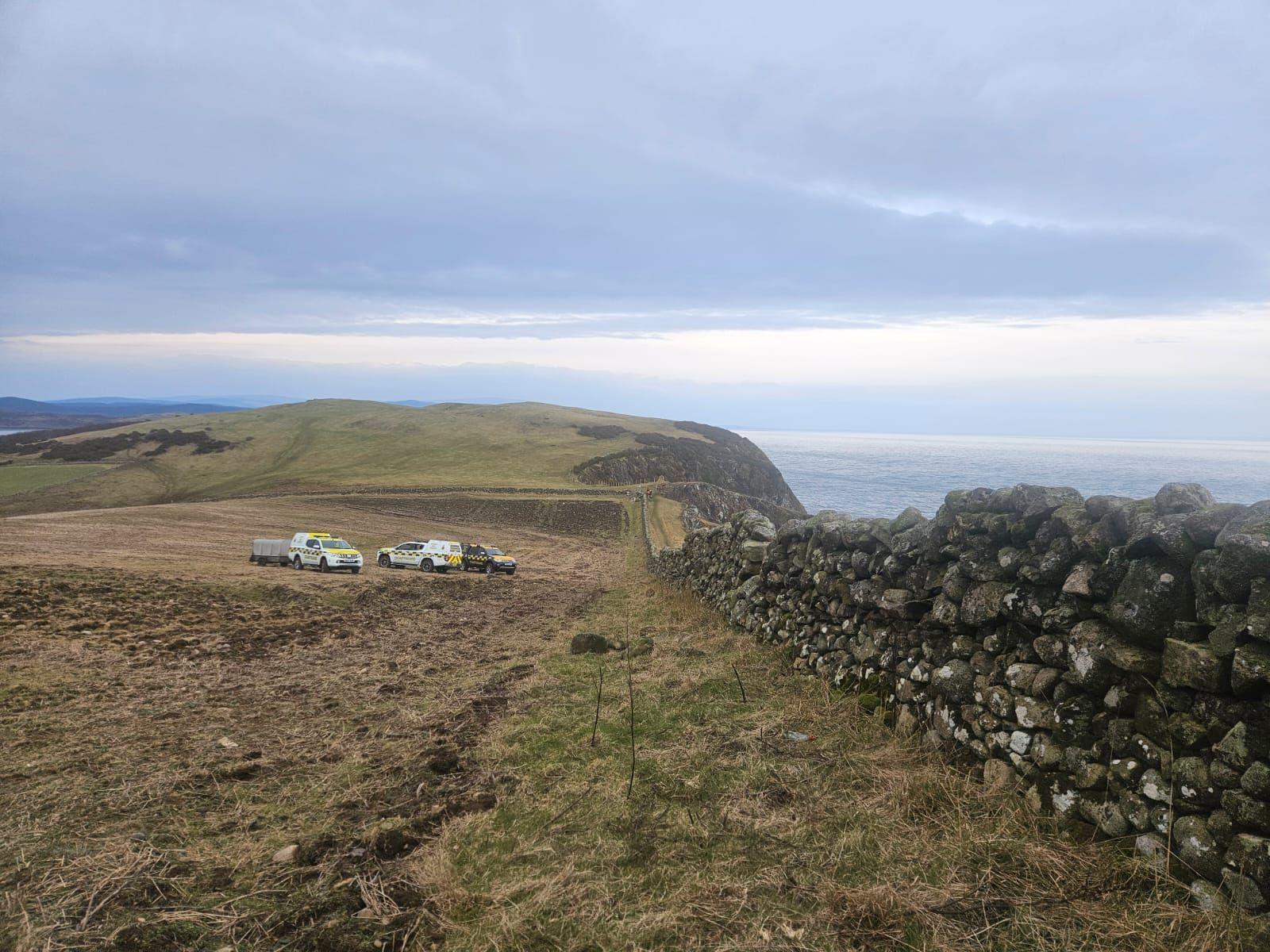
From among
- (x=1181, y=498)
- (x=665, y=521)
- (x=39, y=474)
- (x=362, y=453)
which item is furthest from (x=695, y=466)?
(x=1181, y=498)

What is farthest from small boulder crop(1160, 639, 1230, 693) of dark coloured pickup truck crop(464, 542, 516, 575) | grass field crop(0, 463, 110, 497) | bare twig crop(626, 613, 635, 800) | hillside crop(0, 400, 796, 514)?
grass field crop(0, 463, 110, 497)

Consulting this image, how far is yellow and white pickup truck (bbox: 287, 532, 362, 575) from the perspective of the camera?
2558 cm

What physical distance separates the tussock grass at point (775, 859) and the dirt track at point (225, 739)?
0.66 m

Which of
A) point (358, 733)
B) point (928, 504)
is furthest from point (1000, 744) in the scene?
point (928, 504)

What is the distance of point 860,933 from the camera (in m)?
3.67

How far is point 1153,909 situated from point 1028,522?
9.86 feet

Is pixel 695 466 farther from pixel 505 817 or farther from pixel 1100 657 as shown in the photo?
pixel 1100 657

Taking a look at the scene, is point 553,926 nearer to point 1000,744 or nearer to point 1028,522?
point 1000,744

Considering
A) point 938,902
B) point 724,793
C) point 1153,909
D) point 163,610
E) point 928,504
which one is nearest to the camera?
point 1153,909

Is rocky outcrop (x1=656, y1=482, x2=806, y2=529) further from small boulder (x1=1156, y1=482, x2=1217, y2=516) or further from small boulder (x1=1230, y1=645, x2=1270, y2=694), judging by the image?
small boulder (x1=1230, y1=645, x2=1270, y2=694)

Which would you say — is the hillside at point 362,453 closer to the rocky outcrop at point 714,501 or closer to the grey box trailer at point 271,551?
the rocky outcrop at point 714,501

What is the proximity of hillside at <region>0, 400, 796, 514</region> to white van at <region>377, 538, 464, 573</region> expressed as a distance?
3601 cm

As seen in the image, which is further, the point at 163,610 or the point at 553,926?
the point at 163,610

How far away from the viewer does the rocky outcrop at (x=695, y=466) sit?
80.6 m
